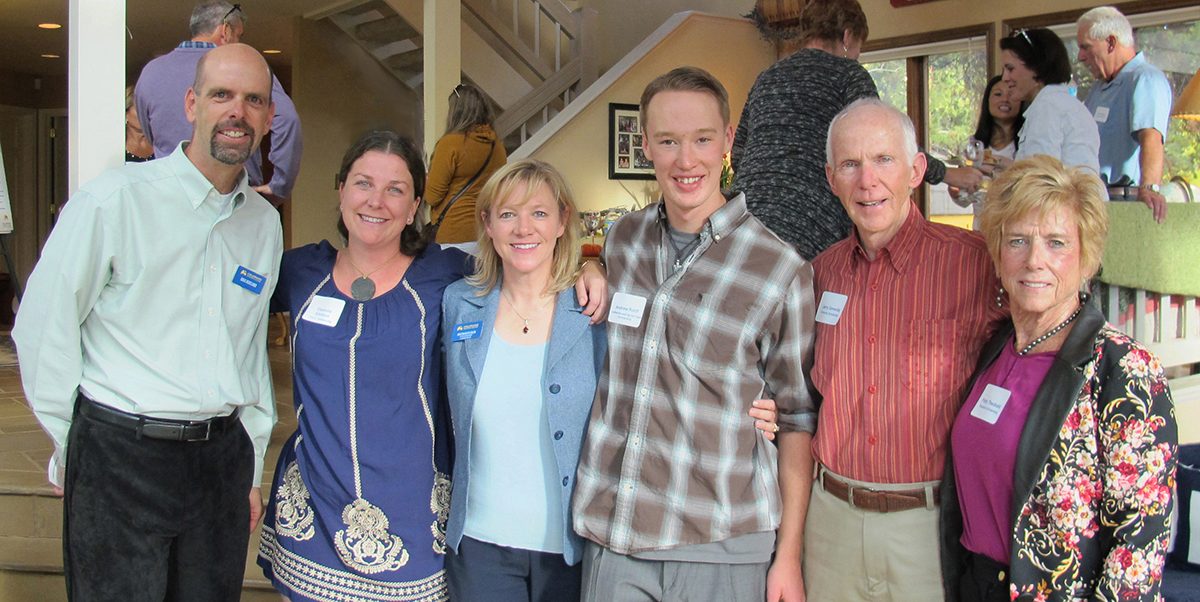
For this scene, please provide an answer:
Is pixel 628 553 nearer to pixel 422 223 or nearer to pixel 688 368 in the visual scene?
pixel 688 368

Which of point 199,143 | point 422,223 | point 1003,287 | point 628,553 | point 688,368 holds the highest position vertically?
point 199,143

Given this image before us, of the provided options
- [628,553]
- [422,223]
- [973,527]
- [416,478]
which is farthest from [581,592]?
[422,223]

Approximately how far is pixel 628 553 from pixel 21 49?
9990 millimetres

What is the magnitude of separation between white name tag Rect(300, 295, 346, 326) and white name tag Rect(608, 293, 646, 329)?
0.64 meters

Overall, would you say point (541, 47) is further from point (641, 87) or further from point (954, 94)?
point (954, 94)

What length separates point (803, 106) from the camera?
2383mm

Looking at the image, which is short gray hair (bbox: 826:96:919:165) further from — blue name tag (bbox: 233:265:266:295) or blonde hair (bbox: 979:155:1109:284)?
blue name tag (bbox: 233:265:266:295)

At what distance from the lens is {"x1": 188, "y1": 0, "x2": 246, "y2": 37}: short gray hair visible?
2.94m

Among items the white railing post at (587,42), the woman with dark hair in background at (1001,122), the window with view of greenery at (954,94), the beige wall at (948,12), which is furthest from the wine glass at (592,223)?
the woman with dark hair in background at (1001,122)

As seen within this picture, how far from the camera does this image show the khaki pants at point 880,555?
162 cm

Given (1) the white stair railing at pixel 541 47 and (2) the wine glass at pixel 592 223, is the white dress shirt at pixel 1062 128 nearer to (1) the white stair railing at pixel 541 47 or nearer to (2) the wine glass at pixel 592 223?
(2) the wine glass at pixel 592 223

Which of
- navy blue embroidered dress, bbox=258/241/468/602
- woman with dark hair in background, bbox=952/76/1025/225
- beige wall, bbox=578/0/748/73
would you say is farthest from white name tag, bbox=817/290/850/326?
beige wall, bbox=578/0/748/73

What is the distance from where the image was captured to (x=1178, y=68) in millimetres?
5770

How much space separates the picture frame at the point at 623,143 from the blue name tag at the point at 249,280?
17.0ft
